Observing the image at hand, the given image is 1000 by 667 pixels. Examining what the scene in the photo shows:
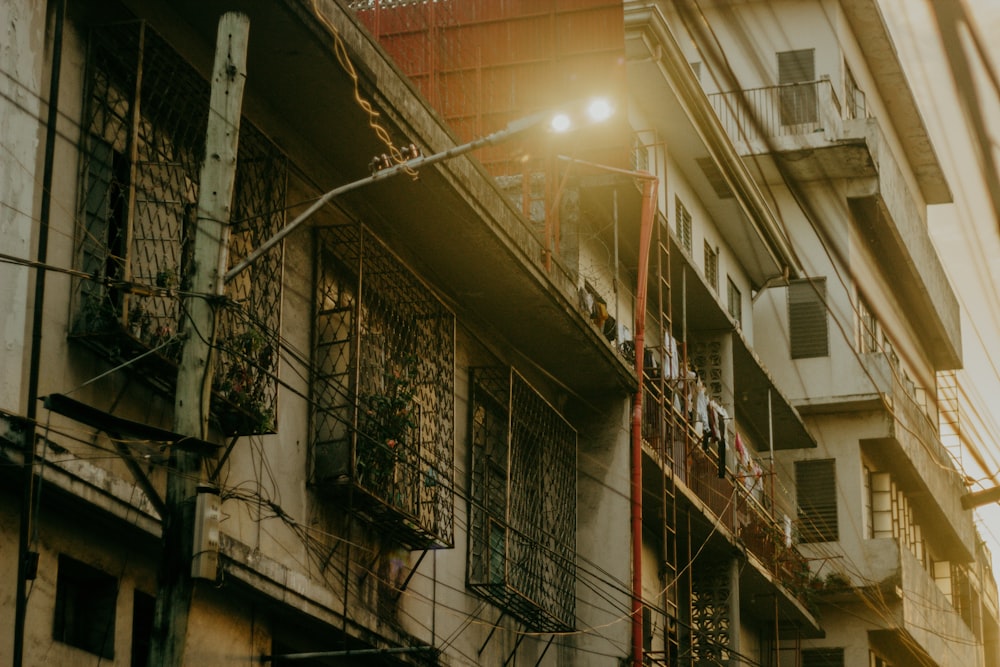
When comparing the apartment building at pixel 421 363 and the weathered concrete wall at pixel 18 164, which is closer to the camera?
the weathered concrete wall at pixel 18 164

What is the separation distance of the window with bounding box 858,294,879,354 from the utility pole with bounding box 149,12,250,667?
27.4 m

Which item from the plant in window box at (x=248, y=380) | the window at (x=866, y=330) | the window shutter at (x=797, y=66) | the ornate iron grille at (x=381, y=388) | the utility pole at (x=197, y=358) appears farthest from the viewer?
the window at (x=866, y=330)

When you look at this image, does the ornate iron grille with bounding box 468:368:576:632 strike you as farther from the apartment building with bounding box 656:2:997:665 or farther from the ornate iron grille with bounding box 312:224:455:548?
the apartment building with bounding box 656:2:997:665

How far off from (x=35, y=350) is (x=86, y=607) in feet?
6.72

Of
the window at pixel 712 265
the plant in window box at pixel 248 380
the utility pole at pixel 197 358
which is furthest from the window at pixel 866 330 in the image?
the utility pole at pixel 197 358

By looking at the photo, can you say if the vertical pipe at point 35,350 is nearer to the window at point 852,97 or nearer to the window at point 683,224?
the window at point 683,224

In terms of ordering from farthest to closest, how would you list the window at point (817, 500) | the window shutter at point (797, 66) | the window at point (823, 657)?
1. the window shutter at point (797, 66)
2. the window at point (817, 500)
3. the window at point (823, 657)

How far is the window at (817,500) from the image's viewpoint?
34.6 m

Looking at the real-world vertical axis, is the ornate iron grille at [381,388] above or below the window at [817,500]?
below

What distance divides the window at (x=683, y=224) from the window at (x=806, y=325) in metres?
7.24

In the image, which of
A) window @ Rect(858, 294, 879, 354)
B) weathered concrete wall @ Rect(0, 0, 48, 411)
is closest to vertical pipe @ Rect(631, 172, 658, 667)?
weathered concrete wall @ Rect(0, 0, 48, 411)

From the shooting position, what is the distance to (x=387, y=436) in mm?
15711

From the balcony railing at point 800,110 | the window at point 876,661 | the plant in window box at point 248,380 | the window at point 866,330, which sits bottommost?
the window at point 876,661

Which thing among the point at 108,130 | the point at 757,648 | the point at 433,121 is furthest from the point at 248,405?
the point at 757,648
